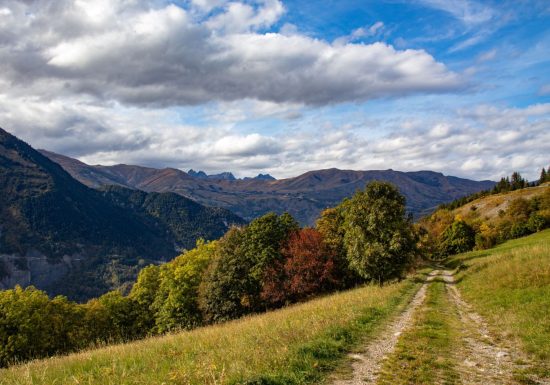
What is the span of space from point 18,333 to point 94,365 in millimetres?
53544

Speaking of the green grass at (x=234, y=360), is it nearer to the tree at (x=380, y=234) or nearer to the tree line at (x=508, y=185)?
the tree at (x=380, y=234)

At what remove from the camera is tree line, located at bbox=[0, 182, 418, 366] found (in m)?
43.4

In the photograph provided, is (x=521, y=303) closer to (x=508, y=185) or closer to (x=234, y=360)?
(x=234, y=360)

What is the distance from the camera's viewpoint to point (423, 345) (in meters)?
14.0

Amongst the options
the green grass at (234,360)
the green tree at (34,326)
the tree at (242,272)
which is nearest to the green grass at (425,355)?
the green grass at (234,360)

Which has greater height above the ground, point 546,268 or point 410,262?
point 546,268

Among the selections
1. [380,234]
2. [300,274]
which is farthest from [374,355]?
[300,274]

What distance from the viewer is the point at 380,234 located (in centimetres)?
4288

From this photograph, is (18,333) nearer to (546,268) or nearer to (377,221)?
(377,221)

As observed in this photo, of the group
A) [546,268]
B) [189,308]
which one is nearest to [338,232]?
[189,308]

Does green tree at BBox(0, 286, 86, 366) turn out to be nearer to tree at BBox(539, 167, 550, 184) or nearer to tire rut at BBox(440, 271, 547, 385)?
tire rut at BBox(440, 271, 547, 385)

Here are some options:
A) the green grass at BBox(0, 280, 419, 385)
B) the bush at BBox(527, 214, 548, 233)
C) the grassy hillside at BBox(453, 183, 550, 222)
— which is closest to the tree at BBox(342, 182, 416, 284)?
the green grass at BBox(0, 280, 419, 385)

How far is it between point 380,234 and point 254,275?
62.6 feet

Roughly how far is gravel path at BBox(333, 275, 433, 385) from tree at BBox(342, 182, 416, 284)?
22810 mm
